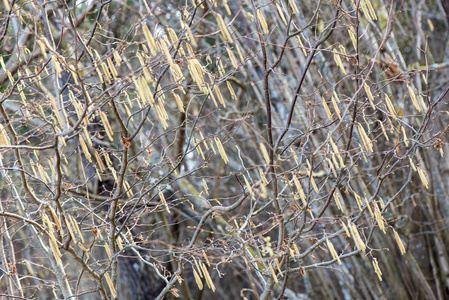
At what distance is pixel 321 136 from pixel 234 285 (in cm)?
852

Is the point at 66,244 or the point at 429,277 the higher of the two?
the point at 66,244

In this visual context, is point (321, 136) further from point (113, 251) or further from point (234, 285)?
point (234, 285)

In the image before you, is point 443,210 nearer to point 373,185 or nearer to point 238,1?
point 373,185

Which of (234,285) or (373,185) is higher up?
(373,185)

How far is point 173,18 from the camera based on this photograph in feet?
23.9

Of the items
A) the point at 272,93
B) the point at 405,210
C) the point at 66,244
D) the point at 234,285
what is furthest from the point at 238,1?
the point at 234,285

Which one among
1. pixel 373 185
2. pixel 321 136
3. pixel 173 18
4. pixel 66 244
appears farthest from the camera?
pixel 173 18

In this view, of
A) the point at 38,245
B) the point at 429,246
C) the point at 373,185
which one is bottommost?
the point at 429,246

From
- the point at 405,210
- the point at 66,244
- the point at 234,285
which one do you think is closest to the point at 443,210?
the point at 405,210

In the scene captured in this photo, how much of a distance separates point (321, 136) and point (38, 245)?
3.04 m

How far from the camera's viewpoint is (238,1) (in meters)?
5.67

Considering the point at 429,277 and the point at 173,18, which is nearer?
the point at 429,277

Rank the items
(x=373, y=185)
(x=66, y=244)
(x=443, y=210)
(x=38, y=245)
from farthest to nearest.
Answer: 1. (x=443, y=210)
2. (x=373, y=185)
3. (x=38, y=245)
4. (x=66, y=244)

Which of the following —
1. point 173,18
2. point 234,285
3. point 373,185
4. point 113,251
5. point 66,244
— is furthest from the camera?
point 234,285
